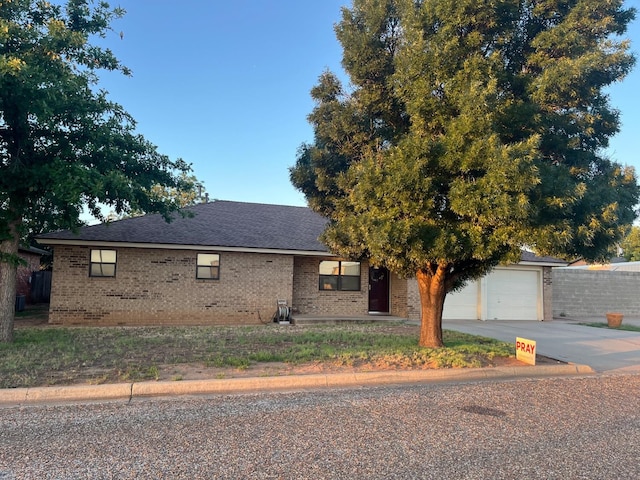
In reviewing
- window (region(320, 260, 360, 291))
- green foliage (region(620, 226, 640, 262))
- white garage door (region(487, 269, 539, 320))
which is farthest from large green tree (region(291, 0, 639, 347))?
green foliage (region(620, 226, 640, 262))

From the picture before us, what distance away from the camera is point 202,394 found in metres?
6.47

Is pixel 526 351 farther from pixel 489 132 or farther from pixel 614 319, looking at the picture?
pixel 614 319

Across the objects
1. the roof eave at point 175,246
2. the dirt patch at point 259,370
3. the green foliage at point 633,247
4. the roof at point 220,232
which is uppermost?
the green foliage at point 633,247

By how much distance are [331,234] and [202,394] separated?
4.62 meters

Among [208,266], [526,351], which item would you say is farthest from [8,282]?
[526,351]

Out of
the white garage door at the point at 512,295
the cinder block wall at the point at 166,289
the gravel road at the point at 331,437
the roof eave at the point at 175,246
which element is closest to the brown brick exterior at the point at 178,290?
the cinder block wall at the point at 166,289

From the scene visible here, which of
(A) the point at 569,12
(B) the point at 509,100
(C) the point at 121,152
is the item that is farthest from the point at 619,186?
(C) the point at 121,152

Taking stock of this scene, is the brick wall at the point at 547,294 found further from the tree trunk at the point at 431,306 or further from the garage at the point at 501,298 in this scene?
A: the tree trunk at the point at 431,306

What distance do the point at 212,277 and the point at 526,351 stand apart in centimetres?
987

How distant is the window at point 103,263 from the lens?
14258 mm

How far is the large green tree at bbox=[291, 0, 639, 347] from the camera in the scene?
290 inches

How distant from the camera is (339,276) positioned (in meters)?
16.6

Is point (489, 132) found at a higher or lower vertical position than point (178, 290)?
higher

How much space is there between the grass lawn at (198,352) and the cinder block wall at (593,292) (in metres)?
10.6
